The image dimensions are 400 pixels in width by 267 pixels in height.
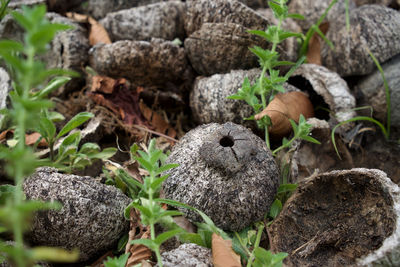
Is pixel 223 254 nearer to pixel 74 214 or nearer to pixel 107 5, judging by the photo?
pixel 74 214

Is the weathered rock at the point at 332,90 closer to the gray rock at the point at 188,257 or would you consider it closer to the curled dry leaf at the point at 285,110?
the curled dry leaf at the point at 285,110

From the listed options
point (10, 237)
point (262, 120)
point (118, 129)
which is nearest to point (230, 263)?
point (262, 120)

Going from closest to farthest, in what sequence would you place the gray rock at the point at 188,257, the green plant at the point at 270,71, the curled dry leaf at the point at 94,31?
the gray rock at the point at 188,257 < the green plant at the point at 270,71 < the curled dry leaf at the point at 94,31

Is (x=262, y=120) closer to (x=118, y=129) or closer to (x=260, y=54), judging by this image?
(x=260, y=54)

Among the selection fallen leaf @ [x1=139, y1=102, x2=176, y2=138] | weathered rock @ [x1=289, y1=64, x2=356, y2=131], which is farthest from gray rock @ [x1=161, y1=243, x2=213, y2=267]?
weathered rock @ [x1=289, y1=64, x2=356, y2=131]

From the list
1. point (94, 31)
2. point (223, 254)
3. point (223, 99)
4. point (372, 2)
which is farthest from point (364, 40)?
point (94, 31)

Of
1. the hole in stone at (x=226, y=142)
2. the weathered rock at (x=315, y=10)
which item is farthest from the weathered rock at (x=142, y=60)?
the weathered rock at (x=315, y=10)

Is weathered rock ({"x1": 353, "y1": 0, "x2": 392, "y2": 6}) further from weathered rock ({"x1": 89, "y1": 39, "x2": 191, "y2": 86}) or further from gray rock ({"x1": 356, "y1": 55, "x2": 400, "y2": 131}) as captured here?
weathered rock ({"x1": 89, "y1": 39, "x2": 191, "y2": 86})
